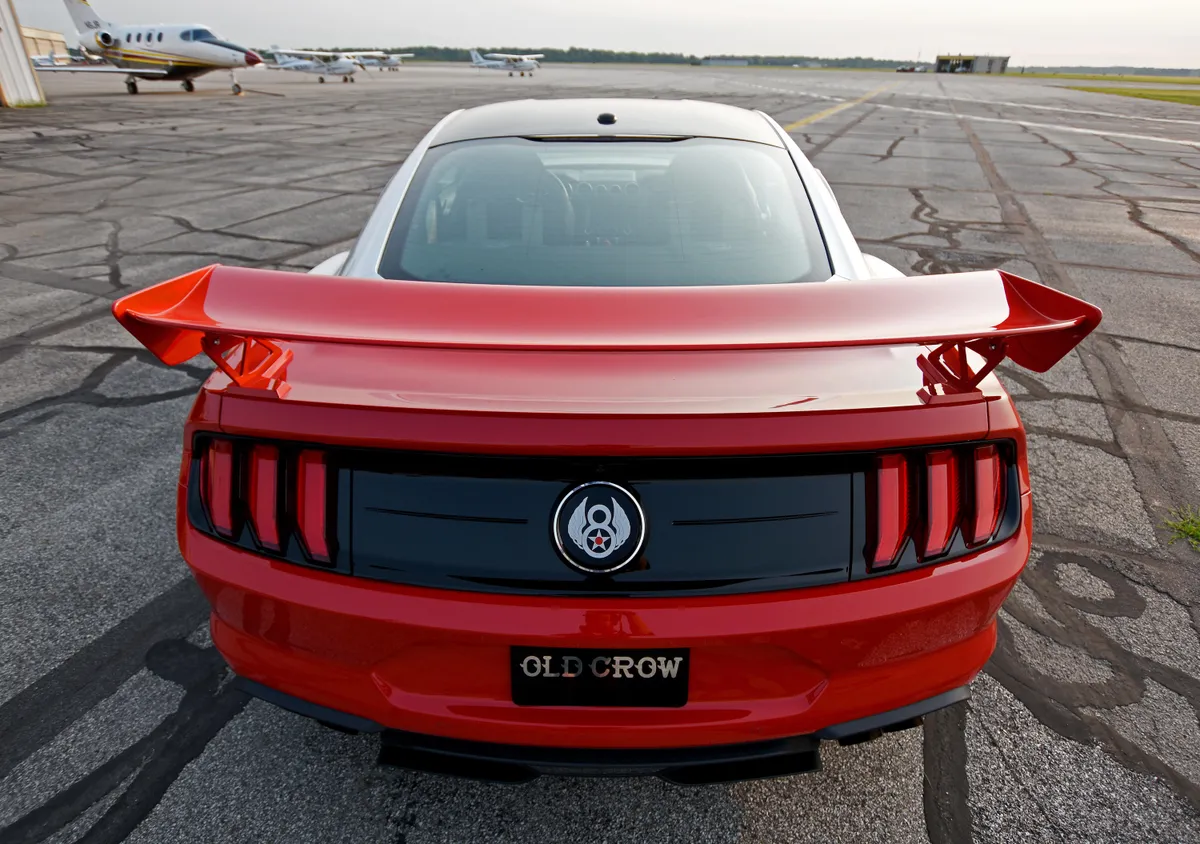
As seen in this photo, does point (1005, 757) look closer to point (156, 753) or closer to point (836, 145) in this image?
point (156, 753)

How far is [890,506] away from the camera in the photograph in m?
1.42

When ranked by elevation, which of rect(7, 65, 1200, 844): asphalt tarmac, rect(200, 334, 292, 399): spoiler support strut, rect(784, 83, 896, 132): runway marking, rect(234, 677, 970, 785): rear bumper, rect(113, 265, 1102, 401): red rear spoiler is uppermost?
rect(113, 265, 1102, 401): red rear spoiler

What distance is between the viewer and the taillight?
1.44m

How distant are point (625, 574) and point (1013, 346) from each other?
0.84 meters

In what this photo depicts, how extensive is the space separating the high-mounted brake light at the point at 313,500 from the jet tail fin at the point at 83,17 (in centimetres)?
4209

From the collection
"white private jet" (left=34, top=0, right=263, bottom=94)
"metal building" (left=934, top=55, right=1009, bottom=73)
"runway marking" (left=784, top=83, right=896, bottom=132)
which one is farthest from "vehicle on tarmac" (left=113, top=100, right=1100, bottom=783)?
"metal building" (left=934, top=55, right=1009, bottom=73)

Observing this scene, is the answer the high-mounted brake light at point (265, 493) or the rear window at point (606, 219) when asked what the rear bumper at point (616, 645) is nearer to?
the high-mounted brake light at point (265, 493)

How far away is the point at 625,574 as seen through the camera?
1370 millimetres

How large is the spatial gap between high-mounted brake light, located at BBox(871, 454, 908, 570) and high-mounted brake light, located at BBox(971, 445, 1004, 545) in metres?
0.18

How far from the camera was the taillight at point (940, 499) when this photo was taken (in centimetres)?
144

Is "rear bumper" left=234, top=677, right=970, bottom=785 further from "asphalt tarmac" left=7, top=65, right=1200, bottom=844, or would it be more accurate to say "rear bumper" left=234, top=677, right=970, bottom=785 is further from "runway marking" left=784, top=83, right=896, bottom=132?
"runway marking" left=784, top=83, right=896, bottom=132

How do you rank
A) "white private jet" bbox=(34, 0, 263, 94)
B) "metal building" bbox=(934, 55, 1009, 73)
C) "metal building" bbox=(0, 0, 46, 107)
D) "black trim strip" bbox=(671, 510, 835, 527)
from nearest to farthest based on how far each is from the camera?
"black trim strip" bbox=(671, 510, 835, 527) → "metal building" bbox=(0, 0, 46, 107) → "white private jet" bbox=(34, 0, 263, 94) → "metal building" bbox=(934, 55, 1009, 73)

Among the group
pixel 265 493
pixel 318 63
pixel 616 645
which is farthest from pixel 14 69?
pixel 318 63

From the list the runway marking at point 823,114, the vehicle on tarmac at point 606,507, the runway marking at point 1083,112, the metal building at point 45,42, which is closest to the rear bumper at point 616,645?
the vehicle on tarmac at point 606,507
